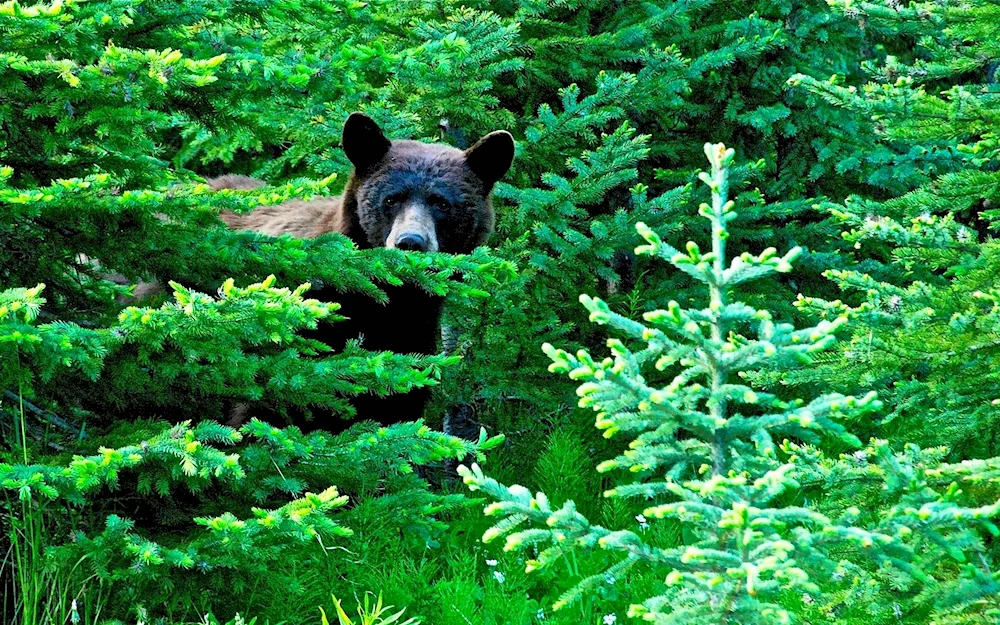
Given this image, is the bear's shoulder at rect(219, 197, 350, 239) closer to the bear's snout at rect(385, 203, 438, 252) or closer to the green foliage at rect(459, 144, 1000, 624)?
the bear's snout at rect(385, 203, 438, 252)

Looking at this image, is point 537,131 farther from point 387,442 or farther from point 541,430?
point 387,442

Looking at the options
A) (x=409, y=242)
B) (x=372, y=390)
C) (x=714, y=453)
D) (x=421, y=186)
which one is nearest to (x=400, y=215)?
(x=421, y=186)

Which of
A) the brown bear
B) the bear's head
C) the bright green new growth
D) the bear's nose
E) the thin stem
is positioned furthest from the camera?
the bear's head

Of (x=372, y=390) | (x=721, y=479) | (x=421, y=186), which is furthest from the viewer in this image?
(x=421, y=186)

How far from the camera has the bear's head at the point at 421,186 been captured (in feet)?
19.4

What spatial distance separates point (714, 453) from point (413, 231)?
330cm

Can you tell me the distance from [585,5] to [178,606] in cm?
451

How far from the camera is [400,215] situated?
5.87m

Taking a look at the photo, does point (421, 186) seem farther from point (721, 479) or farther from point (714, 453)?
point (721, 479)

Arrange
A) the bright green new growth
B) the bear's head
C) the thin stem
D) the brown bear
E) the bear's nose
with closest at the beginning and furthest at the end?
the bright green new growth → the thin stem → the bear's nose → the brown bear → the bear's head

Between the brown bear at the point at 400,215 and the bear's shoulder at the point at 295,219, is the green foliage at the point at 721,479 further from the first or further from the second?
the bear's shoulder at the point at 295,219

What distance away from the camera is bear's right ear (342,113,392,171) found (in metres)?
5.80

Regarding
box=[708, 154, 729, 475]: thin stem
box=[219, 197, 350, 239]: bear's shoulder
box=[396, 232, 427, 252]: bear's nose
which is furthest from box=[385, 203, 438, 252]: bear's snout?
box=[708, 154, 729, 475]: thin stem

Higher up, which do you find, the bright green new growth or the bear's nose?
the bright green new growth
